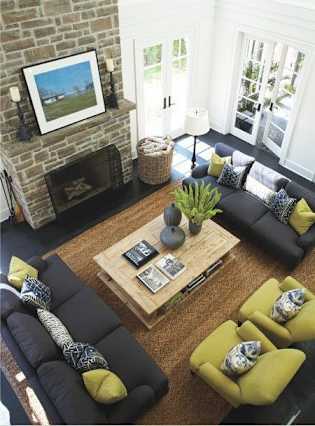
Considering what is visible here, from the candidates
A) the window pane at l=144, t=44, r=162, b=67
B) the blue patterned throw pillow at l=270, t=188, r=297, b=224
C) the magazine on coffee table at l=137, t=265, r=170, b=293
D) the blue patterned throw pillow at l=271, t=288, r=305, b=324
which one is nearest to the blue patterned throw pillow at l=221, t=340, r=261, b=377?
the blue patterned throw pillow at l=271, t=288, r=305, b=324

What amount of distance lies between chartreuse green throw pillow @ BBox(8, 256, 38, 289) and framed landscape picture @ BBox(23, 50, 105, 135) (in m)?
1.79

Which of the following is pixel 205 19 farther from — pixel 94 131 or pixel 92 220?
pixel 92 220

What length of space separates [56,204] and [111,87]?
1.88m

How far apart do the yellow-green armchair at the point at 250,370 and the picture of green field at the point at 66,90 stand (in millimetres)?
3386

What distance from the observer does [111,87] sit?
5.08m

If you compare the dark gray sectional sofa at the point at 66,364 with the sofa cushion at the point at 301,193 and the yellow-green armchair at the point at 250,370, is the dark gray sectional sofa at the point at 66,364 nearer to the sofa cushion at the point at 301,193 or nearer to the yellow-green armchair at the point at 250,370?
the yellow-green armchair at the point at 250,370

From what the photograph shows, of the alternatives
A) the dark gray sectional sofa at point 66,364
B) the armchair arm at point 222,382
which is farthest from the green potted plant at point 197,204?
the armchair arm at point 222,382

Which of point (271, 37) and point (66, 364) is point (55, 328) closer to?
point (66, 364)

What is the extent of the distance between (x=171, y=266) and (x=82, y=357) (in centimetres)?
148

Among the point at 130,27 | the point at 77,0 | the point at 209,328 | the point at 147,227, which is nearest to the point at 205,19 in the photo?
the point at 130,27

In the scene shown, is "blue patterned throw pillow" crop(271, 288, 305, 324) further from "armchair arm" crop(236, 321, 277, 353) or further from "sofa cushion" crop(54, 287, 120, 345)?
"sofa cushion" crop(54, 287, 120, 345)

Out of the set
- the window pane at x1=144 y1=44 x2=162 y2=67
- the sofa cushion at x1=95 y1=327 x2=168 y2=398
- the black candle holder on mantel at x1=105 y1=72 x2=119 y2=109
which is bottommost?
the sofa cushion at x1=95 y1=327 x2=168 y2=398

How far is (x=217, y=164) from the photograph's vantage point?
17.7 feet

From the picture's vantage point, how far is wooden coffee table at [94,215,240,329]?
12.8 ft
